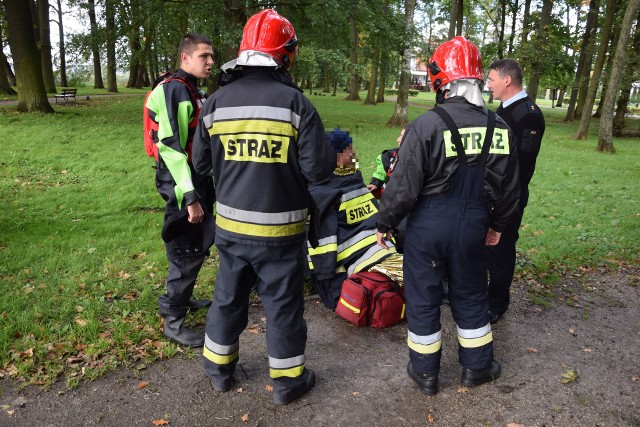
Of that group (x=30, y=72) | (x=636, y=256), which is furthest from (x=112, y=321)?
(x=30, y=72)

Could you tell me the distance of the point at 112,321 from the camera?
4203 millimetres

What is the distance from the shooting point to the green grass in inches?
151

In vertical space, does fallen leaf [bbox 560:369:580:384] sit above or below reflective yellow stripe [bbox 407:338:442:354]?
below

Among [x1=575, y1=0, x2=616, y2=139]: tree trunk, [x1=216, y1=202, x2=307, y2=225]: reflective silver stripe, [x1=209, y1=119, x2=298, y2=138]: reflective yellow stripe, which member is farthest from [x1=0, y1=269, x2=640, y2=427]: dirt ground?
[x1=575, y1=0, x2=616, y2=139]: tree trunk

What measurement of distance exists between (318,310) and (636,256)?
15.7ft

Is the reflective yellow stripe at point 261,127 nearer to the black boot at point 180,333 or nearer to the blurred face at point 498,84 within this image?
the black boot at point 180,333

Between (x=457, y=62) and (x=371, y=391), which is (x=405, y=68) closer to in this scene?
(x=457, y=62)

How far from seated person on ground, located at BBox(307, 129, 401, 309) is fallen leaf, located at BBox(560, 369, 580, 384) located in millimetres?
1791

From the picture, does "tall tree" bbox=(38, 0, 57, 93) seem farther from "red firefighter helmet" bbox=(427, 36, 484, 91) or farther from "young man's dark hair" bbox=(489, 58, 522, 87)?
"red firefighter helmet" bbox=(427, 36, 484, 91)

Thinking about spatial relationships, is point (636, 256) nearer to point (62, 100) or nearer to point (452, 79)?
point (452, 79)

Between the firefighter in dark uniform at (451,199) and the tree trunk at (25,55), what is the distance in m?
15.9

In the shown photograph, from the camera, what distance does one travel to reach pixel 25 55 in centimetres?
1498

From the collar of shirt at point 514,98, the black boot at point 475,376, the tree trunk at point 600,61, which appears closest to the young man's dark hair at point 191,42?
the collar of shirt at point 514,98

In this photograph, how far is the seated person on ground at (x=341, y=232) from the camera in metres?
4.54
